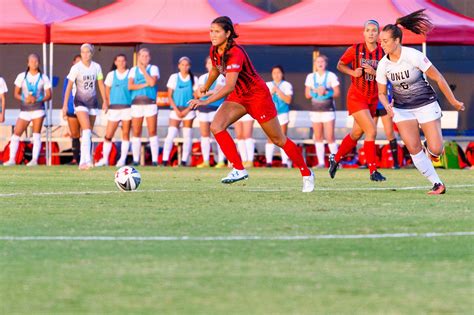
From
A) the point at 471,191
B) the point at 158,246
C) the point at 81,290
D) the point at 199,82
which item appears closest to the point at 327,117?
the point at 199,82

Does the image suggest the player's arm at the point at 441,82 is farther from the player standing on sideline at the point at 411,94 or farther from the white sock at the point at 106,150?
the white sock at the point at 106,150

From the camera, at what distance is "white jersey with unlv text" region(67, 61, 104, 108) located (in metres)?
23.1

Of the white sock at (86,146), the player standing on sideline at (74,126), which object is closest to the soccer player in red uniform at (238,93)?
the white sock at (86,146)

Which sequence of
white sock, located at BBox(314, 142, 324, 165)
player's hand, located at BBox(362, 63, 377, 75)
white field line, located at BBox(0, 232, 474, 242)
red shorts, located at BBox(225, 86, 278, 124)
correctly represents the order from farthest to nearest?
1. white sock, located at BBox(314, 142, 324, 165)
2. player's hand, located at BBox(362, 63, 377, 75)
3. red shorts, located at BBox(225, 86, 278, 124)
4. white field line, located at BBox(0, 232, 474, 242)

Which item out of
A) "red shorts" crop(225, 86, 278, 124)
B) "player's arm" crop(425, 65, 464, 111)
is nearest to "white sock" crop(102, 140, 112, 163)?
"red shorts" crop(225, 86, 278, 124)

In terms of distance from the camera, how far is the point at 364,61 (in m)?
17.6

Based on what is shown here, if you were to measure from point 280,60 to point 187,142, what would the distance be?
17.5 feet

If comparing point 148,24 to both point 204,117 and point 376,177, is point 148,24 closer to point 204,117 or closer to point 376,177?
point 204,117

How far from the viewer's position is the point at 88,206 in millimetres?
12891

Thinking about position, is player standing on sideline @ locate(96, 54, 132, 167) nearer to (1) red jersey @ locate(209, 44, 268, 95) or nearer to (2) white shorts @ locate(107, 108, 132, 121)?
(2) white shorts @ locate(107, 108, 132, 121)

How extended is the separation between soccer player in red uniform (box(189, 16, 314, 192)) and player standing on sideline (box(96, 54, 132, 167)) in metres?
11.1

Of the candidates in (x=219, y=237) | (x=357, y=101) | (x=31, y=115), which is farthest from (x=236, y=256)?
(x=31, y=115)

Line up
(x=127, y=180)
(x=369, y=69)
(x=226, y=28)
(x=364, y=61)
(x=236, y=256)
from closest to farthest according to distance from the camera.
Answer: (x=236, y=256) < (x=226, y=28) < (x=127, y=180) < (x=369, y=69) < (x=364, y=61)

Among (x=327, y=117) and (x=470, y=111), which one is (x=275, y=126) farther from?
(x=470, y=111)
